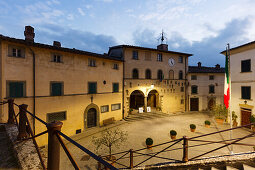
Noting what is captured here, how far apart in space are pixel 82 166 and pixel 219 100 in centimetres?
2731

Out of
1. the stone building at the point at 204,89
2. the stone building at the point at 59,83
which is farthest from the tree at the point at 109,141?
the stone building at the point at 204,89

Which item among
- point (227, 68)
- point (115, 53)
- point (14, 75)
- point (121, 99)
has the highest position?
point (115, 53)

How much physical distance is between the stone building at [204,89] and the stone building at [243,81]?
8458 millimetres

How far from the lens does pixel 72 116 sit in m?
13.4

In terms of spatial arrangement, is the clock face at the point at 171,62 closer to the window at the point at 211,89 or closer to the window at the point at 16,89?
the window at the point at 211,89

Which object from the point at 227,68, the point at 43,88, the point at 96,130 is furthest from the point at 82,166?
the point at 227,68

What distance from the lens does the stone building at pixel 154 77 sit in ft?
61.6

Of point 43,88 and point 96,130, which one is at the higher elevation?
point 43,88

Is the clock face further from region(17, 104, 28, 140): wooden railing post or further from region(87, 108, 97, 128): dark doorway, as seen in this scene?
region(17, 104, 28, 140): wooden railing post

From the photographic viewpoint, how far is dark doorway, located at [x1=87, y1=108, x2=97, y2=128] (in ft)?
49.2

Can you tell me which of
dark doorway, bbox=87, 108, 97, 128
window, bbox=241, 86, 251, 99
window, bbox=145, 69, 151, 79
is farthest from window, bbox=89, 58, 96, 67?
window, bbox=241, 86, 251, 99

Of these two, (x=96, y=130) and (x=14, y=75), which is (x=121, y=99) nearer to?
(x=96, y=130)

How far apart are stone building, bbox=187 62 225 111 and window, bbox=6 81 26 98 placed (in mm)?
25337

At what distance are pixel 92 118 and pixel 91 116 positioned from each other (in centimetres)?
32
